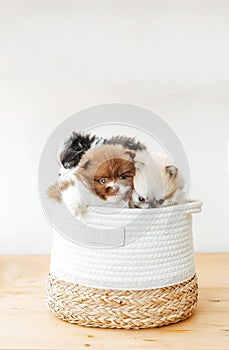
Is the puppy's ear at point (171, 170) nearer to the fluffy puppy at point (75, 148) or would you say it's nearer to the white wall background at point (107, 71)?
the fluffy puppy at point (75, 148)

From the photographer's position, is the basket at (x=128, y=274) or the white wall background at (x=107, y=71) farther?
the white wall background at (x=107, y=71)

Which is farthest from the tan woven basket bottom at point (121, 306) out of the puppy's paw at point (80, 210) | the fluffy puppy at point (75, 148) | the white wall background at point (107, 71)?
the white wall background at point (107, 71)

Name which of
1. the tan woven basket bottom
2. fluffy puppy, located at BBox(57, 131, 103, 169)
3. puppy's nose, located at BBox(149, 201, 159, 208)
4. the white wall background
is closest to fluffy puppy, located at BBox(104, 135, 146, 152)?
fluffy puppy, located at BBox(57, 131, 103, 169)

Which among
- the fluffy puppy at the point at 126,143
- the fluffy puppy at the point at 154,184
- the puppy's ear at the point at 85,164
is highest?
the fluffy puppy at the point at 126,143

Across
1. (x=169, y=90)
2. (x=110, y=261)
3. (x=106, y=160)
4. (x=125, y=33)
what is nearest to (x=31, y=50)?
(x=125, y=33)

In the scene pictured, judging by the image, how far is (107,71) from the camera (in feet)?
4.85

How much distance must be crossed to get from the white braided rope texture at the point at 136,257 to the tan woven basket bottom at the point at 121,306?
1cm

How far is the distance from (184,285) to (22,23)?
94 cm

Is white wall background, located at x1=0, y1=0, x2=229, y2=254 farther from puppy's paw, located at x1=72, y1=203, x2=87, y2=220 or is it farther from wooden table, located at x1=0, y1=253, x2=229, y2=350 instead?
puppy's paw, located at x1=72, y1=203, x2=87, y2=220

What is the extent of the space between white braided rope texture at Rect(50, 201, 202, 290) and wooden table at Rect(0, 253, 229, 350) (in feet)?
0.30

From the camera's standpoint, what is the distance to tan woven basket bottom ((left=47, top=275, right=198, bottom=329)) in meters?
0.92

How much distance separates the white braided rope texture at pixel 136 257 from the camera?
0.92 metres

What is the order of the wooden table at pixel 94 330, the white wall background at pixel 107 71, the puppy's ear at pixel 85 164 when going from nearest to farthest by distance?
the wooden table at pixel 94 330
the puppy's ear at pixel 85 164
the white wall background at pixel 107 71

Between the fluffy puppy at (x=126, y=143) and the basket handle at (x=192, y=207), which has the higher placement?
the fluffy puppy at (x=126, y=143)
